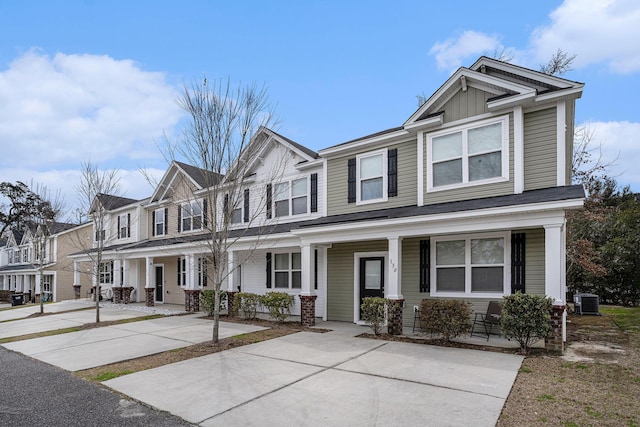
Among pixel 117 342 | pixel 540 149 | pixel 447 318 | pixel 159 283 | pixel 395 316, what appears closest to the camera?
pixel 447 318

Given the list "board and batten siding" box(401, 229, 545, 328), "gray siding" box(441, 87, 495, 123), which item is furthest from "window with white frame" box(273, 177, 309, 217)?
"gray siding" box(441, 87, 495, 123)

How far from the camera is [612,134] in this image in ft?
70.3

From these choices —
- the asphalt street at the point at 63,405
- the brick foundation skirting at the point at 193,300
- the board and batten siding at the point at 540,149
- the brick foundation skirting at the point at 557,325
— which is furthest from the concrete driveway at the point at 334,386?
the brick foundation skirting at the point at 193,300

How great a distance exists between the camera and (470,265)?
385 inches

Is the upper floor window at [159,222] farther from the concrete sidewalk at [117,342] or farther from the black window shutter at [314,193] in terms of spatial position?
the black window shutter at [314,193]

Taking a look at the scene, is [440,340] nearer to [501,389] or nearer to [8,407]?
[501,389]

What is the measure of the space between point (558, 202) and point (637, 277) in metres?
17.5

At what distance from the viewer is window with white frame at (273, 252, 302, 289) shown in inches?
556

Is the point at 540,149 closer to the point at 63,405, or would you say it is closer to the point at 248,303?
the point at 248,303

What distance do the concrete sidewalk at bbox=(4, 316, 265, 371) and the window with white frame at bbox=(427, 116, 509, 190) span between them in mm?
7047

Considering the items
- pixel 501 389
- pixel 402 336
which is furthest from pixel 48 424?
pixel 402 336

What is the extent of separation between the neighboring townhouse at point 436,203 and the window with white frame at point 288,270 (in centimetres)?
4

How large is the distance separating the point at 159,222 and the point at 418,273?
15.8 m

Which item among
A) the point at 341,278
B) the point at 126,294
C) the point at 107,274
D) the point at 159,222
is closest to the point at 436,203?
the point at 341,278
